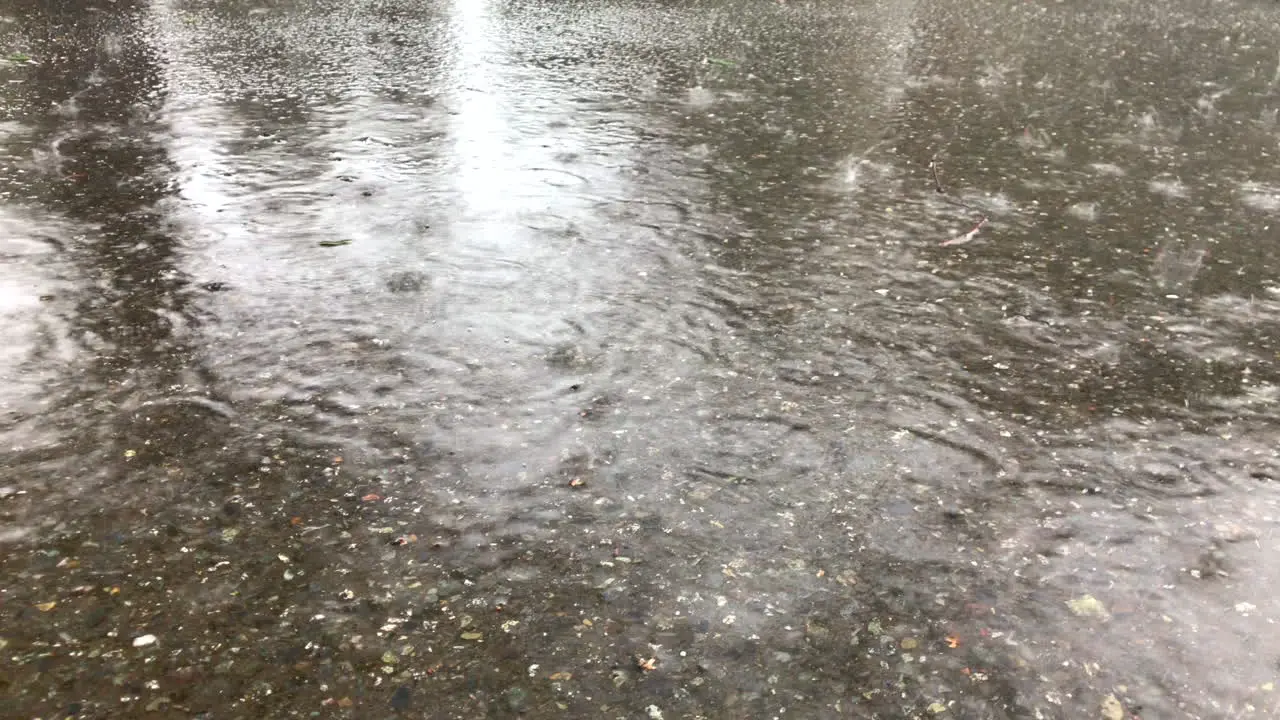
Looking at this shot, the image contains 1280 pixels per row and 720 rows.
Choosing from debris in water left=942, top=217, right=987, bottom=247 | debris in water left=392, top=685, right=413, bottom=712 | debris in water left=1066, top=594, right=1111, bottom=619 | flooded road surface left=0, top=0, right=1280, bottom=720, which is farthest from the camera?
debris in water left=942, top=217, right=987, bottom=247

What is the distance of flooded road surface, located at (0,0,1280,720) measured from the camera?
296 centimetres

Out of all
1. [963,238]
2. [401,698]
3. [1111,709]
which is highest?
[963,238]

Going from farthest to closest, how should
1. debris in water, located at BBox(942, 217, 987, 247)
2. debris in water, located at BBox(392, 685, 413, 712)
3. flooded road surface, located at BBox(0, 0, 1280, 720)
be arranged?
debris in water, located at BBox(942, 217, 987, 247) → flooded road surface, located at BBox(0, 0, 1280, 720) → debris in water, located at BBox(392, 685, 413, 712)

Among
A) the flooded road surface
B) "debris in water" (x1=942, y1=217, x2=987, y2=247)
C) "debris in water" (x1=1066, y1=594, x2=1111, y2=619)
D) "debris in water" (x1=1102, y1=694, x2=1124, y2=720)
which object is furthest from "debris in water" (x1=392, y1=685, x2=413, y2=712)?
"debris in water" (x1=942, y1=217, x2=987, y2=247)

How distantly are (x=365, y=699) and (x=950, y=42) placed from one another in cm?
1480

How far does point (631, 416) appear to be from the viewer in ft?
14.1

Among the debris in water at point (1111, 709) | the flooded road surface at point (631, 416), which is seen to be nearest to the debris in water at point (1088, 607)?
the flooded road surface at point (631, 416)

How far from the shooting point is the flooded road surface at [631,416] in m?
2.96

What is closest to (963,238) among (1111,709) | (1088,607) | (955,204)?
(955,204)

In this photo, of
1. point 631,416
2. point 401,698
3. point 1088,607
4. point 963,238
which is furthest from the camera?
point 963,238

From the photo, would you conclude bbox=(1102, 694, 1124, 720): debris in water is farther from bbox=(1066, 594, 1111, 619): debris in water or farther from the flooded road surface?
bbox=(1066, 594, 1111, 619): debris in water

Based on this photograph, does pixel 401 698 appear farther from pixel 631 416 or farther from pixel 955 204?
pixel 955 204

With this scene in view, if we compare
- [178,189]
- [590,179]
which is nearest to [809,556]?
[590,179]

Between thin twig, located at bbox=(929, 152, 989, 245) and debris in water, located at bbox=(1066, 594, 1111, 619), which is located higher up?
thin twig, located at bbox=(929, 152, 989, 245)
